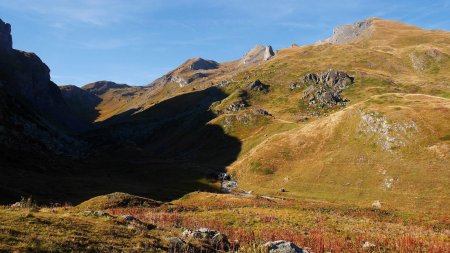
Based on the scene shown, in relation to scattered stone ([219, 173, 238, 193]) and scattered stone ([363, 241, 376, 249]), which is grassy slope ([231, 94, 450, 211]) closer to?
scattered stone ([219, 173, 238, 193])

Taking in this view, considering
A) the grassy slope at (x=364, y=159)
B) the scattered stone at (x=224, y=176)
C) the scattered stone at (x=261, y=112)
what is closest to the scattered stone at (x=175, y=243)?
the grassy slope at (x=364, y=159)

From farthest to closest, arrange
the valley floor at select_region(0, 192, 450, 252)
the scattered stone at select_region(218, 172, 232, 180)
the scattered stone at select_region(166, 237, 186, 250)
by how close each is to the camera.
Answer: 1. the scattered stone at select_region(218, 172, 232, 180)
2. the scattered stone at select_region(166, 237, 186, 250)
3. the valley floor at select_region(0, 192, 450, 252)

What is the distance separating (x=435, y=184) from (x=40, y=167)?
300 ft

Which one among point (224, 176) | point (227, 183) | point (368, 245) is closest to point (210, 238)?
point (368, 245)

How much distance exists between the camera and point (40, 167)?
100 meters

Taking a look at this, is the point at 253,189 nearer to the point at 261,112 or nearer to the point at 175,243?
the point at 261,112

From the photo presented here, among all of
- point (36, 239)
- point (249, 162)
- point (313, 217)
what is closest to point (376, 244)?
point (313, 217)

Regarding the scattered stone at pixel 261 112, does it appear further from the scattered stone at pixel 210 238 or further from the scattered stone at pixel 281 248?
the scattered stone at pixel 281 248

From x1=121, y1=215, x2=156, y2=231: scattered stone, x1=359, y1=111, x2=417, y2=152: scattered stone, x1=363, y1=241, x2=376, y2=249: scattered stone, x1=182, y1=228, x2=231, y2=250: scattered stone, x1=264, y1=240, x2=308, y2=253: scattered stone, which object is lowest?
x1=363, y1=241, x2=376, y2=249: scattered stone

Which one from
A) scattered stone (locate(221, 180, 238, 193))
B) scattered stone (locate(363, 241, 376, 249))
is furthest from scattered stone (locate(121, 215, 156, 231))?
scattered stone (locate(221, 180, 238, 193))

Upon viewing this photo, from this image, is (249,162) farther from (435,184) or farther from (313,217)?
(313,217)

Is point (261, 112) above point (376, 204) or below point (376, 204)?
above

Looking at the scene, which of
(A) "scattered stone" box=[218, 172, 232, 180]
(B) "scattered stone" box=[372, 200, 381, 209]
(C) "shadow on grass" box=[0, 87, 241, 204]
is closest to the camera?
(B) "scattered stone" box=[372, 200, 381, 209]

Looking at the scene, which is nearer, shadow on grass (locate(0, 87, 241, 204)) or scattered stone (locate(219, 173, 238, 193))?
shadow on grass (locate(0, 87, 241, 204))
